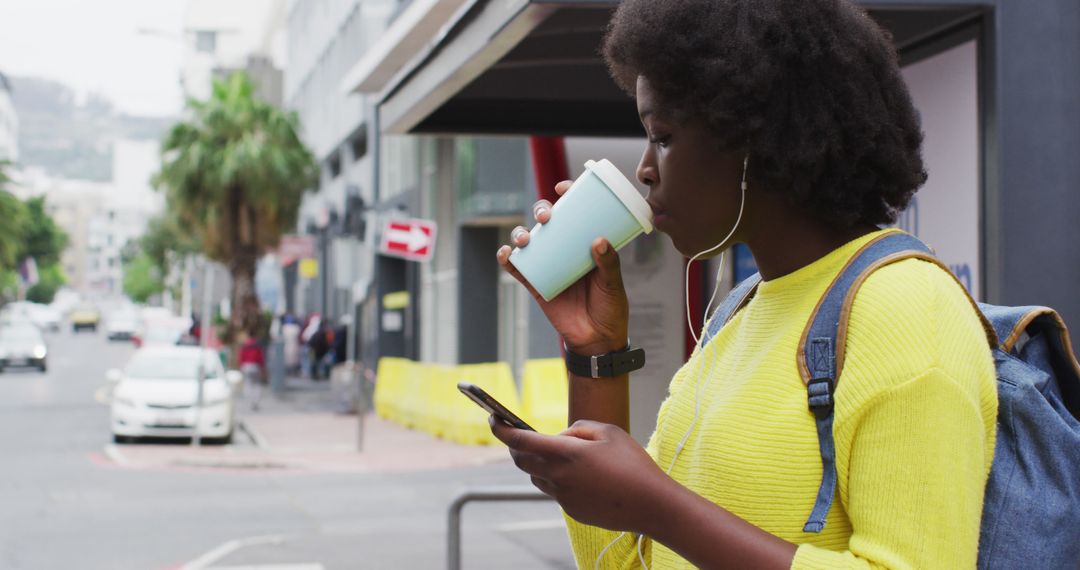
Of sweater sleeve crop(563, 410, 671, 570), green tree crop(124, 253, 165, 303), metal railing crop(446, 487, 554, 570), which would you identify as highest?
green tree crop(124, 253, 165, 303)

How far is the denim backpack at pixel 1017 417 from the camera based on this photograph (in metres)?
1.52

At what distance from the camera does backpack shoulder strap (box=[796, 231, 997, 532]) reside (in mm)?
1575

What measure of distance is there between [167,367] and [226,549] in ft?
33.4

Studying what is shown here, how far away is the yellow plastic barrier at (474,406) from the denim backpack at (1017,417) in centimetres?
1604

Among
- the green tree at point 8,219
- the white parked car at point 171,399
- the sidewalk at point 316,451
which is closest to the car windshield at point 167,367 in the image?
the white parked car at point 171,399

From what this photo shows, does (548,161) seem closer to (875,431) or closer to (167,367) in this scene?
(875,431)

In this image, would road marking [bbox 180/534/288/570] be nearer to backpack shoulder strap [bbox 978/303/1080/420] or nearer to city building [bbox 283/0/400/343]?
backpack shoulder strap [bbox 978/303/1080/420]

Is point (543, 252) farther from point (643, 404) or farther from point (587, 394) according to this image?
point (643, 404)

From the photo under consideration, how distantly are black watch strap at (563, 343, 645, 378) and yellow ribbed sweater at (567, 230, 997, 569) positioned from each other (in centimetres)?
17

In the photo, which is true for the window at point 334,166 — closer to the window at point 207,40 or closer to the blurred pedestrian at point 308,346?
the blurred pedestrian at point 308,346

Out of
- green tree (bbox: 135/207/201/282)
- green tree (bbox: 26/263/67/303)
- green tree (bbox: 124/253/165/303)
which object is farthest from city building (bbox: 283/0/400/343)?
green tree (bbox: 26/263/67/303)

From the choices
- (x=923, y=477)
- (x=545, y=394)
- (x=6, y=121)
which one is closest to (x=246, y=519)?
(x=545, y=394)

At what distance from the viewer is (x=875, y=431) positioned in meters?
1.50

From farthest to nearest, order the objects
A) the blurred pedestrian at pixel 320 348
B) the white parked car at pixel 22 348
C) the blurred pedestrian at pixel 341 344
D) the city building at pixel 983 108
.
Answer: the white parked car at pixel 22 348, the blurred pedestrian at pixel 320 348, the blurred pedestrian at pixel 341 344, the city building at pixel 983 108
